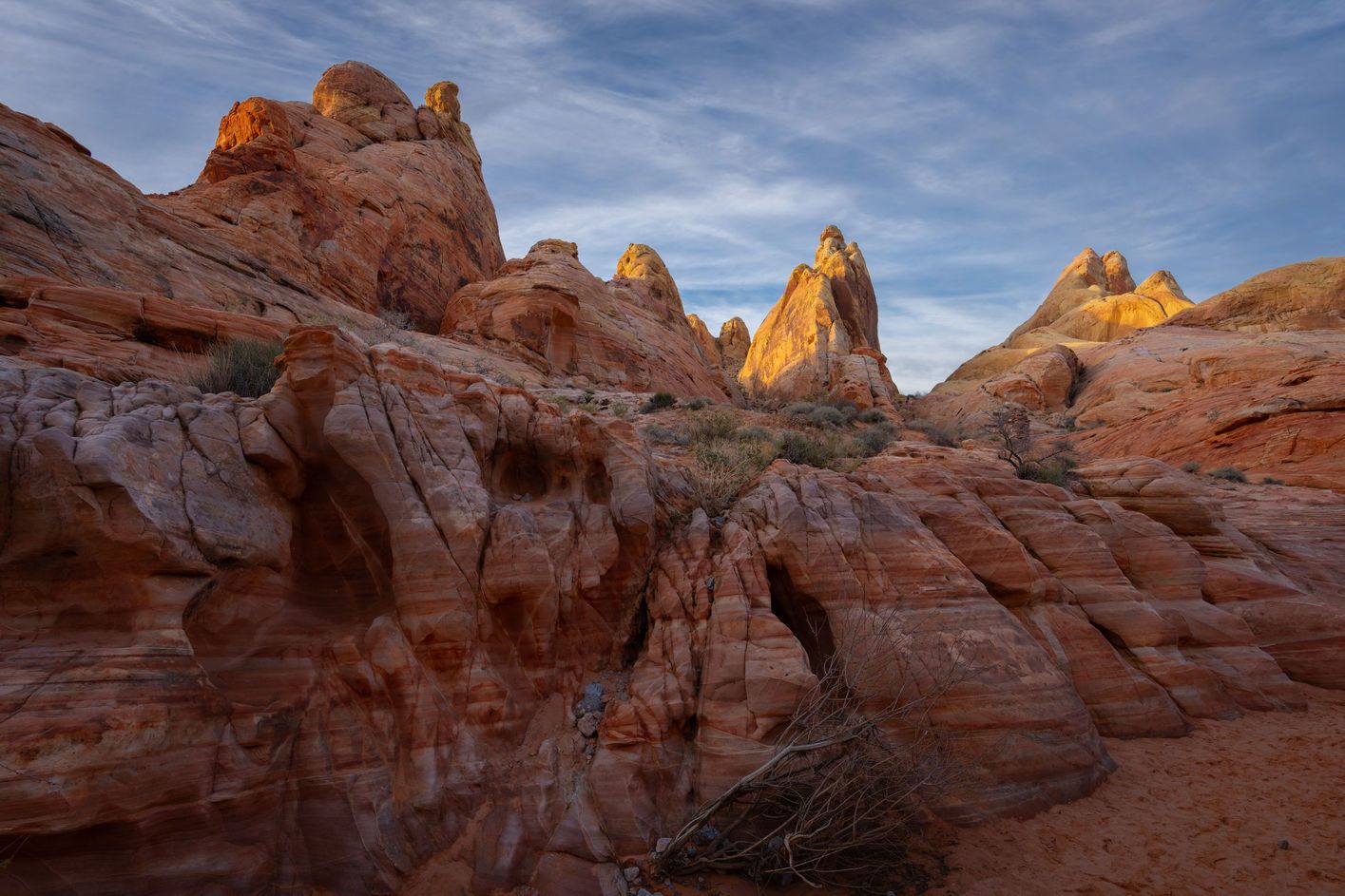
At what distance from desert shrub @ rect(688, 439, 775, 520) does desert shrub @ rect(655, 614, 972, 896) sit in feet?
10.2

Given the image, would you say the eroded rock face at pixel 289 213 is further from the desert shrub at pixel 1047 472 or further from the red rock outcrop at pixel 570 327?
the desert shrub at pixel 1047 472

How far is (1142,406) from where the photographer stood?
29.7 meters


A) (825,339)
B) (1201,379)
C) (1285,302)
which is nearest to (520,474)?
(1201,379)

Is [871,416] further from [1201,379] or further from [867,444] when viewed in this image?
[1201,379]

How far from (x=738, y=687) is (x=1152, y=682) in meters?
6.58

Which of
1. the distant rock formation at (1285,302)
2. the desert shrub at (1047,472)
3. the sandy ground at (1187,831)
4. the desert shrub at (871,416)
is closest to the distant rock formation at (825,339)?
the desert shrub at (871,416)

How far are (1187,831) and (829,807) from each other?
13.6ft

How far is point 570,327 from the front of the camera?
24219mm

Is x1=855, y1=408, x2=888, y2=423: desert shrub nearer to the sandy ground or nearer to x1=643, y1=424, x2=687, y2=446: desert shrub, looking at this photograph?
x1=643, y1=424, x2=687, y2=446: desert shrub

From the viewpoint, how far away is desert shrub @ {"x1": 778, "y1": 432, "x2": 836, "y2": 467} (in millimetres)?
12805

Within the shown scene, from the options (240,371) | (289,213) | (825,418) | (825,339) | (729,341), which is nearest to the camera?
(240,371)

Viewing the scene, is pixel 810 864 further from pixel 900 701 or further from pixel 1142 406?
pixel 1142 406

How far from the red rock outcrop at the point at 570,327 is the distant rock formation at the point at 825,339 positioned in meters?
9.09

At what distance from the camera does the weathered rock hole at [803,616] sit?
7.43 metres
